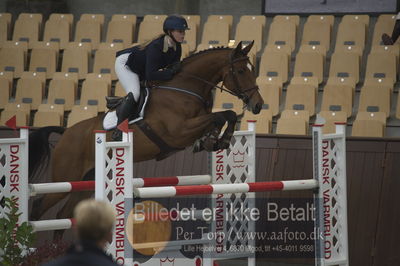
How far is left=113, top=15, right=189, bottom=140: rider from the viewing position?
7.30 m

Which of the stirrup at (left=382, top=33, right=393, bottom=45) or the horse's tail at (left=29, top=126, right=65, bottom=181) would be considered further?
the stirrup at (left=382, top=33, right=393, bottom=45)

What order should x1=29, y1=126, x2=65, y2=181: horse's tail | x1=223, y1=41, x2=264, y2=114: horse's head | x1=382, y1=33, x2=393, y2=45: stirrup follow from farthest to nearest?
1. x1=382, y1=33, x2=393, y2=45: stirrup
2. x1=29, y1=126, x2=65, y2=181: horse's tail
3. x1=223, y1=41, x2=264, y2=114: horse's head

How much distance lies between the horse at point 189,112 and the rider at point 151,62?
0.12 meters

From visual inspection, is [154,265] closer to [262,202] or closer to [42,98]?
[262,202]

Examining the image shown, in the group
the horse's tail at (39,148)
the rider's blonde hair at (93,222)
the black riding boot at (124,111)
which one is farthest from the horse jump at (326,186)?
the rider's blonde hair at (93,222)

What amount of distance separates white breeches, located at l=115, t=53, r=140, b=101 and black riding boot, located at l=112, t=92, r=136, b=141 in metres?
0.07

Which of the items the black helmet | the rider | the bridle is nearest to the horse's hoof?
the bridle

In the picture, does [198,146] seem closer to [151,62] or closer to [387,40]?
[151,62]

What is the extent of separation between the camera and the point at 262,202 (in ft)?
28.9

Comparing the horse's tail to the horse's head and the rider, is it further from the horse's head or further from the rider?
the horse's head

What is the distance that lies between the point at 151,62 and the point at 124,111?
47 centimetres

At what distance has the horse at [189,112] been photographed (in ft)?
23.2

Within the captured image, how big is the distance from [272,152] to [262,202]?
522mm

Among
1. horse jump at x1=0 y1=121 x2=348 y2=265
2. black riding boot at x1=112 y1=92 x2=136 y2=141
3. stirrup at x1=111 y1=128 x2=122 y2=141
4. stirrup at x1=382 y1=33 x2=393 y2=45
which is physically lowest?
horse jump at x1=0 y1=121 x2=348 y2=265
